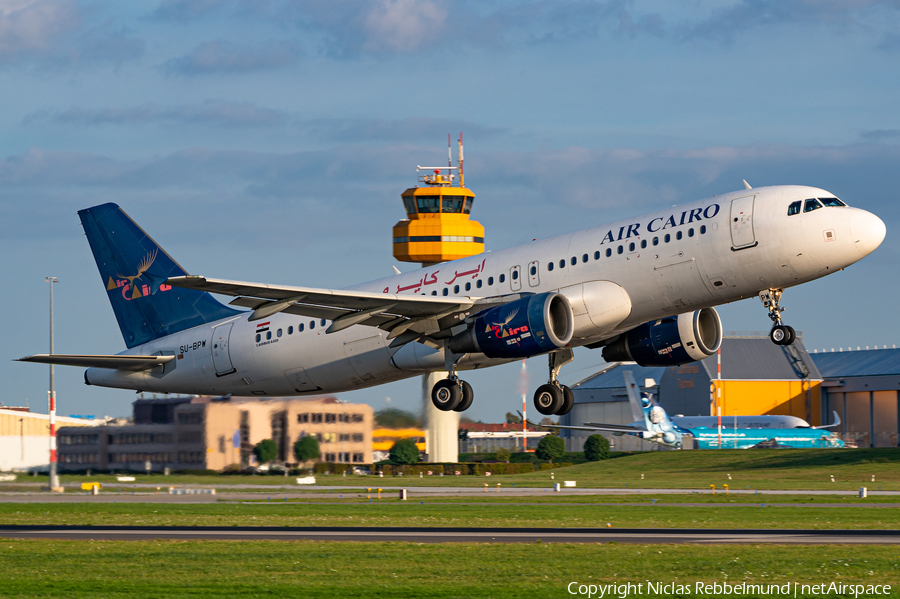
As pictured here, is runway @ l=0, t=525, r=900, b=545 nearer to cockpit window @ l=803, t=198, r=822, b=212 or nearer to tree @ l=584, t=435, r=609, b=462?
cockpit window @ l=803, t=198, r=822, b=212

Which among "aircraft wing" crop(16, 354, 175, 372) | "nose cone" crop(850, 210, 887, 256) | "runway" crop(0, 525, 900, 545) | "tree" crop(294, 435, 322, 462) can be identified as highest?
"nose cone" crop(850, 210, 887, 256)

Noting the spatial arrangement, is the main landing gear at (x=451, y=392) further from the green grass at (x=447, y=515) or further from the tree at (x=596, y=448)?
the tree at (x=596, y=448)

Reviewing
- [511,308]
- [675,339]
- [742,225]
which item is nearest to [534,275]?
[511,308]

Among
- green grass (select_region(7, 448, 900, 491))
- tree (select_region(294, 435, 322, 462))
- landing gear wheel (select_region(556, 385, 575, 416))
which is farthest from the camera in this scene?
green grass (select_region(7, 448, 900, 491))

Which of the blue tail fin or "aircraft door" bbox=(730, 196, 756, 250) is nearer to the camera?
"aircraft door" bbox=(730, 196, 756, 250)

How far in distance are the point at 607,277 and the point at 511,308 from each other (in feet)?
10.3

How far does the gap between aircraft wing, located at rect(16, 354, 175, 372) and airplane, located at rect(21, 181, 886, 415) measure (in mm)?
82

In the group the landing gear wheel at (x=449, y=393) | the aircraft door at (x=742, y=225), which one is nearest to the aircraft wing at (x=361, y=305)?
the landing gear wheel at (x=449, y=393)

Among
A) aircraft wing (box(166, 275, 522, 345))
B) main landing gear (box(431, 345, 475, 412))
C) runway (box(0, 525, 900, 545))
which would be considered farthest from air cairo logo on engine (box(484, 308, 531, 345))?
runway (box(0, 525, 900, 545))

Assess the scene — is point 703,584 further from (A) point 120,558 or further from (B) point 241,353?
(B) point 241,353

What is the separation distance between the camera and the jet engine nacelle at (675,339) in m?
39.8

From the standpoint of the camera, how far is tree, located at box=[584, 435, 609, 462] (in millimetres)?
110762

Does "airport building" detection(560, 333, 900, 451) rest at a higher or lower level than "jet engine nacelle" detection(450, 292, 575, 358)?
lower

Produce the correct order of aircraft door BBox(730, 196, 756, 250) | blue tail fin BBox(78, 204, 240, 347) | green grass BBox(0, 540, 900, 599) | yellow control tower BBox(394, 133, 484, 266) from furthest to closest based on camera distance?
yellow control tower BBox(394, 133, 484, 266) → blue tail fin BBox(78, 204, 240, 347) → aircraft door BBox(730, 196, 756, 250) → green grass BBox(0, 540, 900, 599)
